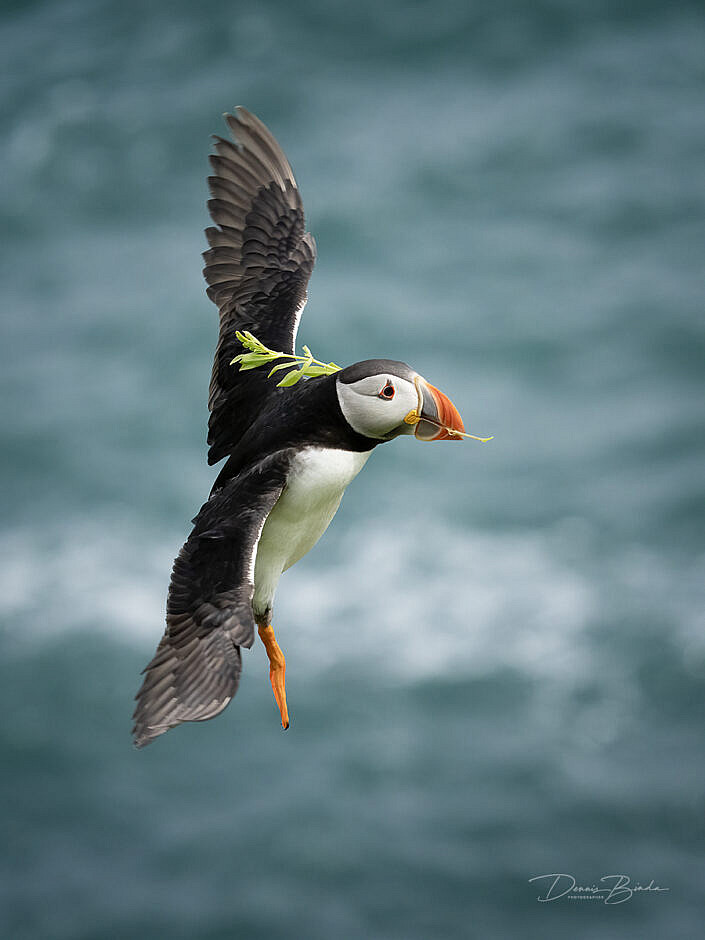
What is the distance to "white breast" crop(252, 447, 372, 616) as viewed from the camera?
18.0 feet

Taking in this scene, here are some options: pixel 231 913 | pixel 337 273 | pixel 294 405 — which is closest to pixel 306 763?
pixel 231 913

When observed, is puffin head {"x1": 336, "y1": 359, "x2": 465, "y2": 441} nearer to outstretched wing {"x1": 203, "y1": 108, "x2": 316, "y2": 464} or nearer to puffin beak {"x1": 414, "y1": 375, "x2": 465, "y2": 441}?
puffin beak {"x1": 414, "y1": 375, "x2": 465, "y2": 441}

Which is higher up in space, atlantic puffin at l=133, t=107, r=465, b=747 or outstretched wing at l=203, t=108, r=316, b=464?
outstretched wing at l=203, t=108, r=316, b=464

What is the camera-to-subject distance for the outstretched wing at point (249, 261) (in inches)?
256

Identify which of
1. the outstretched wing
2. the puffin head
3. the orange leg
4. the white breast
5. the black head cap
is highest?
the outstretched wing

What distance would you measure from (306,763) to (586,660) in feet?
23.9

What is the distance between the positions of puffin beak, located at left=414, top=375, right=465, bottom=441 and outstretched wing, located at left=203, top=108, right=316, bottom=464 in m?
1.33

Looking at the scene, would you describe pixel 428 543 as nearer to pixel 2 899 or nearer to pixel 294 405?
pixel 2 899

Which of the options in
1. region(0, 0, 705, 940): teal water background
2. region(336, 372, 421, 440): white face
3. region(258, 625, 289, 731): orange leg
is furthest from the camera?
region(0, 0, 705, 940): teal water background

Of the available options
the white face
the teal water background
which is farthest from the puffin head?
the teal water background

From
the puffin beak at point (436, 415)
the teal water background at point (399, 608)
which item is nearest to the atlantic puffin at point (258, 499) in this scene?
the puffin beak at point (436, 415)

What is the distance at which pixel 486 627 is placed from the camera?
3309cm

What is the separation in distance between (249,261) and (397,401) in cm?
222

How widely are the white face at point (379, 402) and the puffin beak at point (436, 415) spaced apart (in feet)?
0.09
